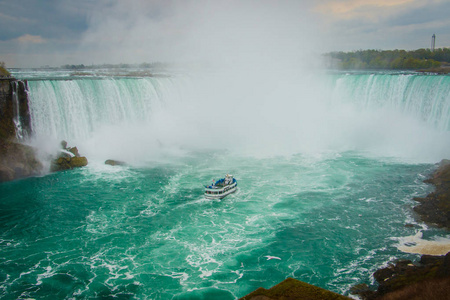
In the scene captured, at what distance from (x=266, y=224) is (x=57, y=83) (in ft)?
77.3

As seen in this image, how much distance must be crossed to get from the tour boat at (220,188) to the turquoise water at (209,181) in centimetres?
45

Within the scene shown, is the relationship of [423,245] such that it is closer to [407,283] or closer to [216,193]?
[407,283]

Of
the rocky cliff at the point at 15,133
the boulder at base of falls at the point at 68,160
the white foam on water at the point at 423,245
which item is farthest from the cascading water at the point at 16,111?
the white foam on water at the point at 423,245

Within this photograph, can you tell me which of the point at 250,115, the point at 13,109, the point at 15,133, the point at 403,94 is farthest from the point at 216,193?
the point at 250,115

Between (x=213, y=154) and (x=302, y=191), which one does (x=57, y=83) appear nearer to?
(x=213, y=154)

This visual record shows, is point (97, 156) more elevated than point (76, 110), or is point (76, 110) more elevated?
point (76, 110)

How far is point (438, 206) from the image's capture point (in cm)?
1897

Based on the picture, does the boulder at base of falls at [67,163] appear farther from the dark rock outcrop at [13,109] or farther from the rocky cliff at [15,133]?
the dark rock outcrop at [13,109]

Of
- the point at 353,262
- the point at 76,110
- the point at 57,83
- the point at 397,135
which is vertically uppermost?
the point at 57,83

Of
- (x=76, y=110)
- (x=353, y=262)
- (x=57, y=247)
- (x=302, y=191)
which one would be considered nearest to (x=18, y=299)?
(x=57, y=247)

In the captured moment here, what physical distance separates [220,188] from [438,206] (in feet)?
41.2

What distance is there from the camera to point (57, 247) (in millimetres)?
15961

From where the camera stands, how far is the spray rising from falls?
3127cm

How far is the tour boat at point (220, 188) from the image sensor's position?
69.8ft
